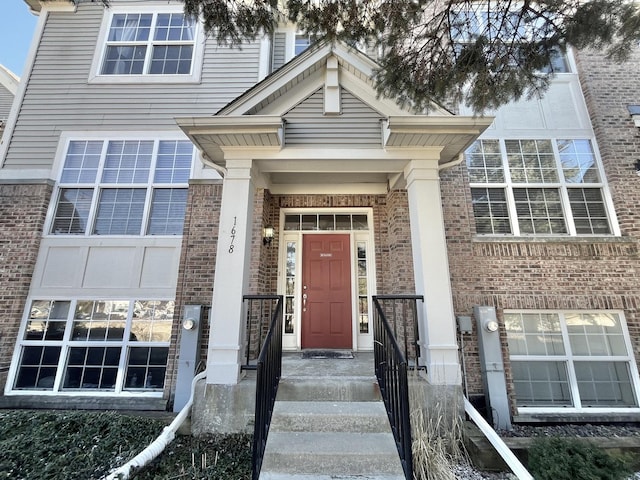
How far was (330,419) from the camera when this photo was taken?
2.95 meters

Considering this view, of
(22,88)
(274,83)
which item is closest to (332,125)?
(274,83)

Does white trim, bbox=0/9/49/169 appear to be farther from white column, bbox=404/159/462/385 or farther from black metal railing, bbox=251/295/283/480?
white column, bbox=404/159/462/385

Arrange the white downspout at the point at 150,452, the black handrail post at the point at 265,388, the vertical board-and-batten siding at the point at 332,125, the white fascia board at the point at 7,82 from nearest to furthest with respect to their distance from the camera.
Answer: the black handrail post at the point at 265,388, the white downspout at the point at 150,452, the vertical board-and-batten siding at the point at 332,125, the white fascia board at the point at 7,82

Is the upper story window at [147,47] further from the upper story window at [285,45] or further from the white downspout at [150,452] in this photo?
the white downspout at [150,452]

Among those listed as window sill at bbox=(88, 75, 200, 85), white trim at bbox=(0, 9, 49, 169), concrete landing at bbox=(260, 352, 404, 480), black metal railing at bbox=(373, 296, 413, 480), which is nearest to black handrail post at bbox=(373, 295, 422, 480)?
black metal railing at bbox=(373, 296, 413, 480)

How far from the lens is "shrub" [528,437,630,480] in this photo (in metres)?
2.42

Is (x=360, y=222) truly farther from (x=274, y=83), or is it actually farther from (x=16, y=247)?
(x=16, y=247)

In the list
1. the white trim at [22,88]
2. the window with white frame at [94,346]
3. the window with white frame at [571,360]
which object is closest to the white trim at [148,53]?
the white trim at [22,88]

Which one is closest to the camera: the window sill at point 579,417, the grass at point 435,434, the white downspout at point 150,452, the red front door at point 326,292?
the white downspout at point 150,452

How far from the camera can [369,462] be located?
2.51 m

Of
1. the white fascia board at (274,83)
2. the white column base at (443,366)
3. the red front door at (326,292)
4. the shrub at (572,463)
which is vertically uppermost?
the white fascia board at (274,83)

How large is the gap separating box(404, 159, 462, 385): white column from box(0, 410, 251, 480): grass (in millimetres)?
2201

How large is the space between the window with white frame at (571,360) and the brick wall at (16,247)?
25.0 feet

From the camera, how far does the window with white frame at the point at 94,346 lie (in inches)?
182
